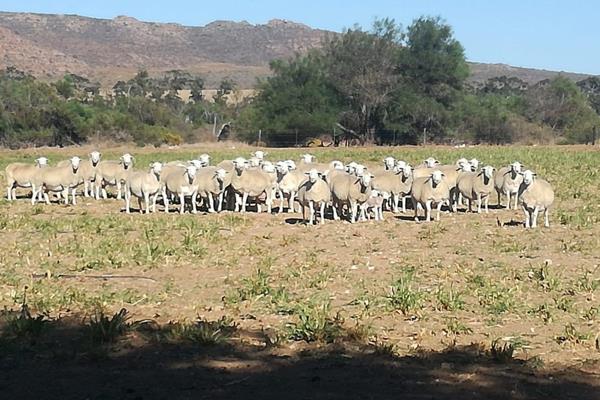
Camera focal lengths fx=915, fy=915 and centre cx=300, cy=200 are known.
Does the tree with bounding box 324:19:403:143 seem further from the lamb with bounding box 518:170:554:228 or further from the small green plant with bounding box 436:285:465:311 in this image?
the small green plant with bounding box 436:285:465:311

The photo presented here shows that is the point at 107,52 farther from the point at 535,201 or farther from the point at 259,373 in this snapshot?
the point at 259,373

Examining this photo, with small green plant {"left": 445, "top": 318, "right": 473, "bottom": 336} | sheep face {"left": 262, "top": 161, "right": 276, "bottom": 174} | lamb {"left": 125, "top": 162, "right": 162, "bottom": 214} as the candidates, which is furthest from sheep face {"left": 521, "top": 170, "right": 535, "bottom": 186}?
small green plant {"left": 445, "top": 318, "right": 473, "bottom": 336}

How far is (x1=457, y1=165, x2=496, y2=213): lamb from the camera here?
22250mm

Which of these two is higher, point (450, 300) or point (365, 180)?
point (365, 180)

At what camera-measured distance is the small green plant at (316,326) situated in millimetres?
9484

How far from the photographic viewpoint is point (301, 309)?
1097 centimetres

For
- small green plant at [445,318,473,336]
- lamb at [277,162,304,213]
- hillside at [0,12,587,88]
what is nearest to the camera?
small green plant at [445,318,473,336]

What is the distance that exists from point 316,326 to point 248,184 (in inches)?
532

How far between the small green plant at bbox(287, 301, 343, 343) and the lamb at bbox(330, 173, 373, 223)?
10125 mm

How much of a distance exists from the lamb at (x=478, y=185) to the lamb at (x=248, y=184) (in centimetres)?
478

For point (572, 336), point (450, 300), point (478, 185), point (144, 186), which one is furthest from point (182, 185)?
point (572, 336)

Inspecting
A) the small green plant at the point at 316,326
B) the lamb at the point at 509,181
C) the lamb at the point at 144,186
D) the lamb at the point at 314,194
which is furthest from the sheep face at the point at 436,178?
the small green plant at the point at 316,326

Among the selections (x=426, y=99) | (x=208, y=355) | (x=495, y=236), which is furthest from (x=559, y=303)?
(x=426, y=99)

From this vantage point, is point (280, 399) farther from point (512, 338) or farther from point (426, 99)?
point (426, 99)
